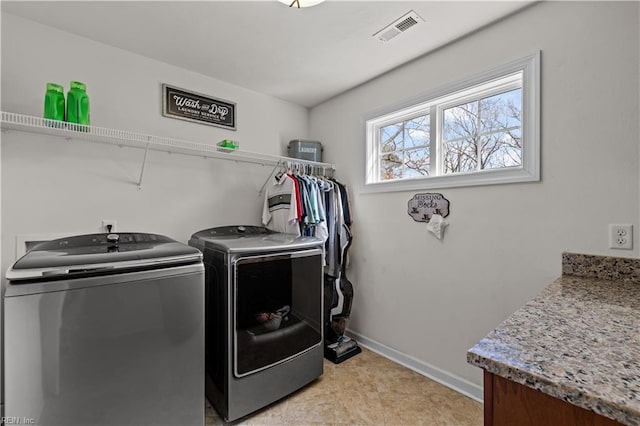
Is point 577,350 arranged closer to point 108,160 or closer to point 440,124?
point 440,124

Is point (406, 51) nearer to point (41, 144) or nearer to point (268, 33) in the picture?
point (268, 33)

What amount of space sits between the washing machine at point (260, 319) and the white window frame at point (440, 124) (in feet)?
3.05

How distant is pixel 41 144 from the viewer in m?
1.71

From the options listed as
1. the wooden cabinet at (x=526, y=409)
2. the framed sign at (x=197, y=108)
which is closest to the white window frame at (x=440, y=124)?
the framed sign at (x=197, y=108)

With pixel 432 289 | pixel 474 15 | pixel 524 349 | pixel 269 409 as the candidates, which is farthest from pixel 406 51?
pixel 269 409

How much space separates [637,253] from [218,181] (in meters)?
2.64

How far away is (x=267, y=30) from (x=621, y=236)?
88.0 inches

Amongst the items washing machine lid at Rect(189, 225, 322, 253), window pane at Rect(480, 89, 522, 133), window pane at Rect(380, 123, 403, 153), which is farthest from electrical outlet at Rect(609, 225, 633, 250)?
washing machine lid at Rect(189, 225, 322, 253)

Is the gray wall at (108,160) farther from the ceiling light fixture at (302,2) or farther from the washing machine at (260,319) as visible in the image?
the ceiling light fixture at (302,2)

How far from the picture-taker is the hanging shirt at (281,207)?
229cm

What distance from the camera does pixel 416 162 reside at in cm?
230

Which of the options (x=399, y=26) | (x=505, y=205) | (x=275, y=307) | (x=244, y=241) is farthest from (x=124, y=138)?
(x=505, y=205)

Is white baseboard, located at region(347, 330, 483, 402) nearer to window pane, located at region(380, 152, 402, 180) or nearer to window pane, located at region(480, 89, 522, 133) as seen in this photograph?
window pane, located at region(380, 152, 402, 180)

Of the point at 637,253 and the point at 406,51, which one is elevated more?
the point at 406,51
